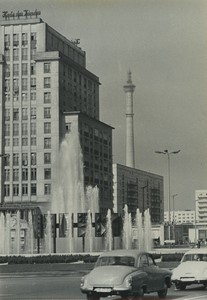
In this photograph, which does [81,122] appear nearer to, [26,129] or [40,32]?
[26,129]

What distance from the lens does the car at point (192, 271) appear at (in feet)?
67.7

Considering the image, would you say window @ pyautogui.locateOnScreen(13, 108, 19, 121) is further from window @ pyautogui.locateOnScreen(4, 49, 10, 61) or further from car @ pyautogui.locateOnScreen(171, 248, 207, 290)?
car @ pyautogui.locateOnScreen(171, 248, 207, 290)

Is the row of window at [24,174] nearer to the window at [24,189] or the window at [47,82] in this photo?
the window at [24,189]

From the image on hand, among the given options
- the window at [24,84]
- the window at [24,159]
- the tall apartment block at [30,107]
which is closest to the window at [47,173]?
the tall apartment block at [30,107]

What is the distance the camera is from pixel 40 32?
10456 centimetres

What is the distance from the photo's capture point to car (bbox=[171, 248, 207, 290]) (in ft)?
67.7

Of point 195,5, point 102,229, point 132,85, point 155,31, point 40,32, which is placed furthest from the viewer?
point 132,85

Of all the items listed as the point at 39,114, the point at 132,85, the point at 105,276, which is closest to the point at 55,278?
A: the point at 105,276

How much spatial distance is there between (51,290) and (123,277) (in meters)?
4.92

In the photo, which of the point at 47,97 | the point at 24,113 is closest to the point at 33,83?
the point at 47,97

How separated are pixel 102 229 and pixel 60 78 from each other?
57.3m

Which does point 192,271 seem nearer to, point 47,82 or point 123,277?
point 123,277

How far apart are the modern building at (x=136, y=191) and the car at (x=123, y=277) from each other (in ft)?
378

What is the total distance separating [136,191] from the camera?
149 metres
